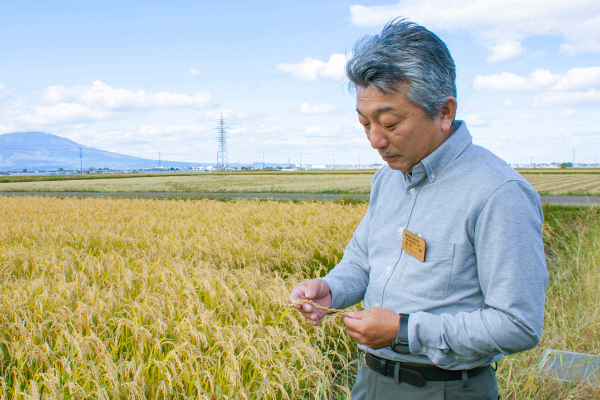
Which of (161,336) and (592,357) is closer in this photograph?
(161,336)

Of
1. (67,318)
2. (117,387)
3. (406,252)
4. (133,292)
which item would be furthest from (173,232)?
(406,252)

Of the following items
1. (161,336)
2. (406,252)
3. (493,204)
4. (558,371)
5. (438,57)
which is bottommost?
(558,371)

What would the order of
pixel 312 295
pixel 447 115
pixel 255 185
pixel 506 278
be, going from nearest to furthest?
pixel 506 278, pixel 447 115, pixel 312 295, pixel 255 185

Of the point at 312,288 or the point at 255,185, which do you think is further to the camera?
the point at 255,185

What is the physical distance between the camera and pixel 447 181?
139 cm

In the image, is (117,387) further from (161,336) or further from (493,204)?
(493,204)

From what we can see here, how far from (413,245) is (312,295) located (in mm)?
Answer: 445

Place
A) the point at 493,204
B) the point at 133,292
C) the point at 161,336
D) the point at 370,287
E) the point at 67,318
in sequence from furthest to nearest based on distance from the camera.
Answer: the point at 133,292, the point at 67,318, the point at 161,336, the point at 370,287, the point at 493,204

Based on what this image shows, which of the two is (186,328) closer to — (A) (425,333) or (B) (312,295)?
(B) (312,295)

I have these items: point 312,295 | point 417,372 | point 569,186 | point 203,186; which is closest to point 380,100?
point 312,295

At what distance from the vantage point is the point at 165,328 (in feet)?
9.62

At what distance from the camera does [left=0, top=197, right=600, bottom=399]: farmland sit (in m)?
2.48

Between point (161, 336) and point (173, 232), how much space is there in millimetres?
4357

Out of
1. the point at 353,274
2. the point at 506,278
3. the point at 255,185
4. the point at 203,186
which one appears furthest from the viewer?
the point at 255,185
